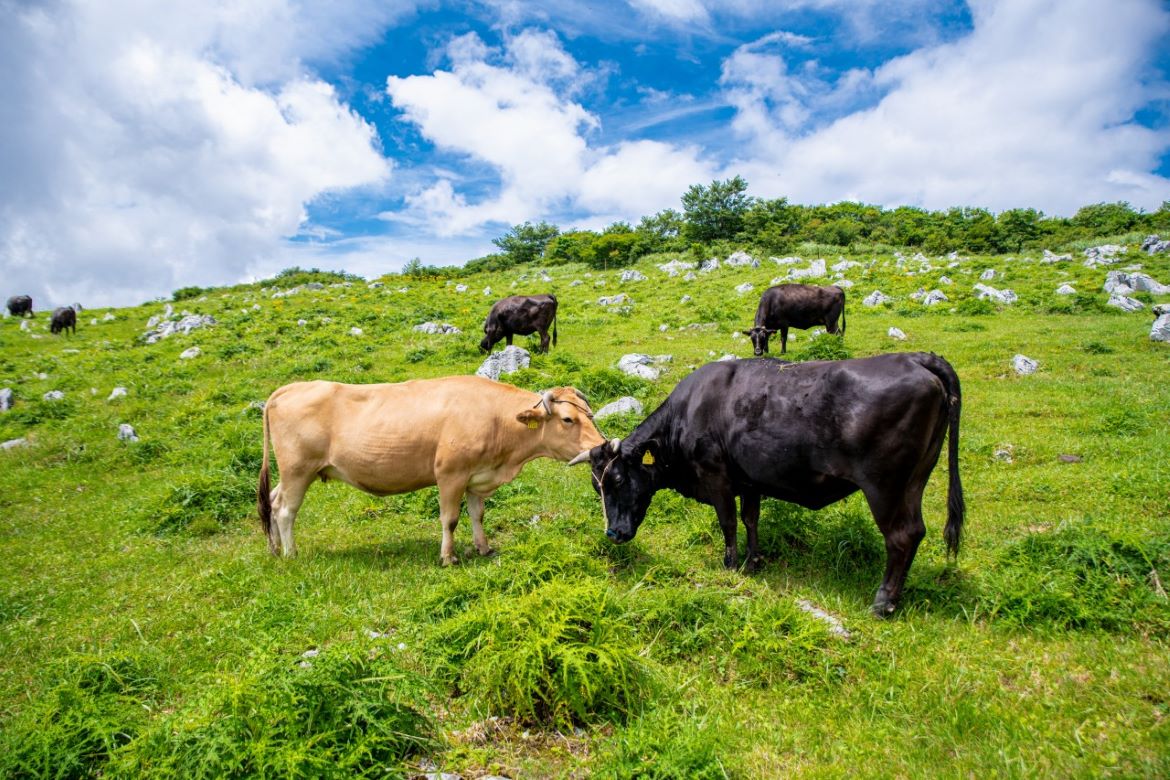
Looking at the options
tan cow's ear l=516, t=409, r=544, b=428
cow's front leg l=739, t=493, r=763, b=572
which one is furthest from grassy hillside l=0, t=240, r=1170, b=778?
tan cow's ear l=516, t=409, r=544, b=428

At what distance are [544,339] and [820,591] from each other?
15.0 metres

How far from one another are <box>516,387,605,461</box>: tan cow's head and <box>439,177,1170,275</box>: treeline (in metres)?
33.0

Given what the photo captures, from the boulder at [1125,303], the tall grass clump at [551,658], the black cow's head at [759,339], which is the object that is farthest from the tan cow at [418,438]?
the boulder at [1125,303]

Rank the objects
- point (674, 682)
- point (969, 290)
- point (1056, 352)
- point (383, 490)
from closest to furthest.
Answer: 1. point (674, 682)
2. point (383, 490)
3. point (1056, 352)
4. point (969, 290)

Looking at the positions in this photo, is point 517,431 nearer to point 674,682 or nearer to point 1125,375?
point 674,682

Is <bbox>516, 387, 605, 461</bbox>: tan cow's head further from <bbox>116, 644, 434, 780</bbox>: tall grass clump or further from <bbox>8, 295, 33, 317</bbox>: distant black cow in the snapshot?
<bbox>8, 295, 33, 317</bbox>: distant black cow

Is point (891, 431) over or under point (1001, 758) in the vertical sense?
over

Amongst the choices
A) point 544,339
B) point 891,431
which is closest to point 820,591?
point 891,431

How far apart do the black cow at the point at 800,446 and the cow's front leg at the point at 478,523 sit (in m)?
1.45

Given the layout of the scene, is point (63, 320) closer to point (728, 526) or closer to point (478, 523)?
point (478, 523)

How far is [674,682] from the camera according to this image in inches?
170

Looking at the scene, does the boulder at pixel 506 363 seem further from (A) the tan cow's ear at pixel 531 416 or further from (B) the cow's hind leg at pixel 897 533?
(B) the cow's hind leg at pixel 897 533

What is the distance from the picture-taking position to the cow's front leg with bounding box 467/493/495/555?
723 cm

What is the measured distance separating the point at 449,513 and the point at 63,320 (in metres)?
33.8
